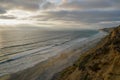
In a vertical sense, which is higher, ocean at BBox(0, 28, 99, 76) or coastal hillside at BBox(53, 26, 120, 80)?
coastal hillside at BBox(53, 26, 120, 80)

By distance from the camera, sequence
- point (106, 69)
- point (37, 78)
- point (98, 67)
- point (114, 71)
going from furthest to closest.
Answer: point (37, 78)
point (98, 67)
point (106, 69)
point (114, 71)

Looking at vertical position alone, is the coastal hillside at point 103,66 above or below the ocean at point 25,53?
above

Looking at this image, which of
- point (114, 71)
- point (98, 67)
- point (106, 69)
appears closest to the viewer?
point (114, 71)

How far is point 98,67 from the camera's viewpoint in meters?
12.3

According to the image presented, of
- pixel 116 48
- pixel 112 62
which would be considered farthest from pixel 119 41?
pixel 112 62

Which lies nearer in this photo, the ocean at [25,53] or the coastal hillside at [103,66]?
the coastal hillside at [103,66]

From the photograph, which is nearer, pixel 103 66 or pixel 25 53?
pixel 103 66

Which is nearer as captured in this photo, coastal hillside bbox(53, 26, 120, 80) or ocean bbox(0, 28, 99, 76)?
coastal hillside bbox(53, 26, 120, 80)

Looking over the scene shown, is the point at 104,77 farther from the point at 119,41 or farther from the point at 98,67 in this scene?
the point at 119,41

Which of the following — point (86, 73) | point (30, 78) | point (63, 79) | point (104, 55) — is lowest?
point (30, 78)

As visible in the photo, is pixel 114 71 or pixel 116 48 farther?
pixel 116 48

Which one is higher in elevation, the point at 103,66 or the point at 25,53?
the point at 103,66

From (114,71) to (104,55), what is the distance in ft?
9.51

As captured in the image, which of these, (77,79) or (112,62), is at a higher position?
(112,62)
